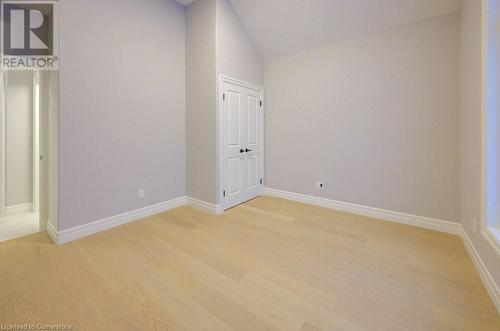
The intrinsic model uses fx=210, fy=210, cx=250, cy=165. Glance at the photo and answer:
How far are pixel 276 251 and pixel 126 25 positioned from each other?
11.1 feet

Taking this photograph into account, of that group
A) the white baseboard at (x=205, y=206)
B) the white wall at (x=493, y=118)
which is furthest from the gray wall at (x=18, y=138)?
the white wall at (x=493, y=118)

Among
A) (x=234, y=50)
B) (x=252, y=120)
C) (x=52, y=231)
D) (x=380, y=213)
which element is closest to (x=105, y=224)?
(x=52, y=231)

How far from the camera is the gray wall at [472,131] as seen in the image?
1.80 meters

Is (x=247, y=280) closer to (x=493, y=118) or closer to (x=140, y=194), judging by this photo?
(x=140, y=194)

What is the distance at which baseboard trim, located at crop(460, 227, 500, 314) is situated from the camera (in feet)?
4.81

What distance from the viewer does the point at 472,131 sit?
80.0 inches

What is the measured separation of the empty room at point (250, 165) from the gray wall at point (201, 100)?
0.03 metres

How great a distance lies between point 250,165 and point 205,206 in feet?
3.76

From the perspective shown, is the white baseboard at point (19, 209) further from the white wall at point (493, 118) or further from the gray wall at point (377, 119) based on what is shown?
the white wall at point (493, 118)

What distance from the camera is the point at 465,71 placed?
2260 millimetres

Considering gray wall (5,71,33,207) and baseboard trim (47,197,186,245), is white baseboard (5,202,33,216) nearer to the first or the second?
gray wall (5,71,33,207)

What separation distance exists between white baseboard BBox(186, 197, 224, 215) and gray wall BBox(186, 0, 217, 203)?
6 cm

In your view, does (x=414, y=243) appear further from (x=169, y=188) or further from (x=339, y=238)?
(x=169, y=188)

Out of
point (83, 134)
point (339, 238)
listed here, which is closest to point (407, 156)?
point (339, 238)
